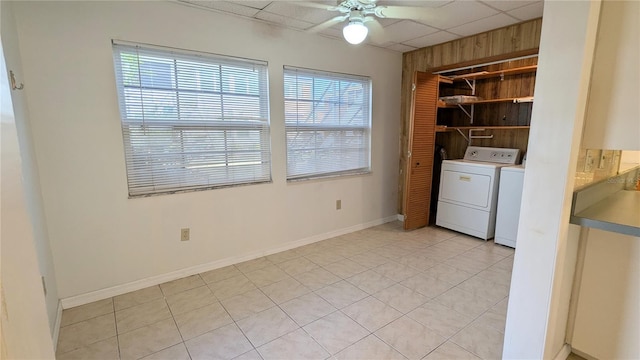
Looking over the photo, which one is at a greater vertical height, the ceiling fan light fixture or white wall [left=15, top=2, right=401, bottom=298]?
the ceiling fan light fixture

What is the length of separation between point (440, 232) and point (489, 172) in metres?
0.96

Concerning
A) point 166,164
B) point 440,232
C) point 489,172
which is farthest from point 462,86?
point 166,164

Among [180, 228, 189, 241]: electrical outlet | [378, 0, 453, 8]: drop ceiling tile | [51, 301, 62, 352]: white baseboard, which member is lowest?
[51, 301, 62, 352]: white baseboard

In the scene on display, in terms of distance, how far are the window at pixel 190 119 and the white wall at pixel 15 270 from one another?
2.04 meters

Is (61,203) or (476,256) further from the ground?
(61,203)

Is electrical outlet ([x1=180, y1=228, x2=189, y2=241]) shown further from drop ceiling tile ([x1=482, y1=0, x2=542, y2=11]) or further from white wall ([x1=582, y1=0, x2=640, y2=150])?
drop ceiling tile ([x1=482, y1=0, x2=542, y2=11])

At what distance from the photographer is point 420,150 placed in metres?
3.91

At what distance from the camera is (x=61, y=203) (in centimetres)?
218

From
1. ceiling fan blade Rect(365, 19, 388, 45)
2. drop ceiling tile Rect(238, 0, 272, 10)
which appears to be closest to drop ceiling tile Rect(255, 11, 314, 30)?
drop ceiling tile Rect(238, 0, 272, 10)

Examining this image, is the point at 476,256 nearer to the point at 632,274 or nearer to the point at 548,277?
the point at 632,274

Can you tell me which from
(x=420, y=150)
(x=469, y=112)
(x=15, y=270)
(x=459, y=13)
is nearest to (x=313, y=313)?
(x=15, y=270)

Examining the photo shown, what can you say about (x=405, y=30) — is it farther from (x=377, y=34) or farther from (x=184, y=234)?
(x=184, y=234)

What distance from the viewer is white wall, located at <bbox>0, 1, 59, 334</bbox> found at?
1.70m

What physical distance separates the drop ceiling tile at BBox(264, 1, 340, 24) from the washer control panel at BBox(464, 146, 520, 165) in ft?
8.60
